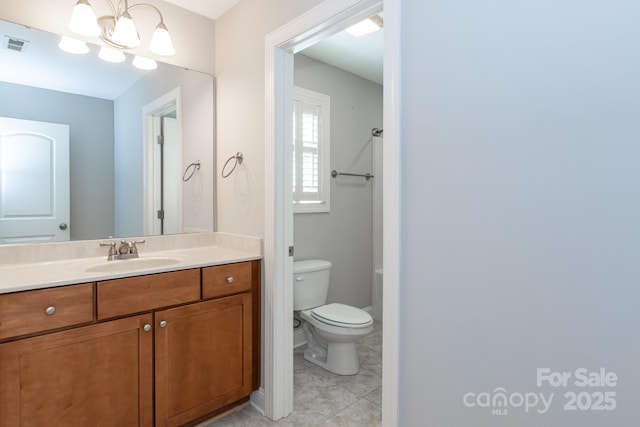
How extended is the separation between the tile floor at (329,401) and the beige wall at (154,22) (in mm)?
2099

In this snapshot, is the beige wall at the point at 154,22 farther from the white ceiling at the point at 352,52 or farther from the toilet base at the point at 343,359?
the toilet base at the point at 343,359

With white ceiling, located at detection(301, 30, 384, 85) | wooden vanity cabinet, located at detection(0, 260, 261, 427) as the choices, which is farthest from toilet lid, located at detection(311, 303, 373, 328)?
white ceiling, located at detection(301, 30, 384, 85)

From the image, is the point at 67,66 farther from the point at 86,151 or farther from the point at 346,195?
the point at 346,195

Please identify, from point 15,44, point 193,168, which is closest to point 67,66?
point 15,44

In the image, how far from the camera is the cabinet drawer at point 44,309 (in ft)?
3.80

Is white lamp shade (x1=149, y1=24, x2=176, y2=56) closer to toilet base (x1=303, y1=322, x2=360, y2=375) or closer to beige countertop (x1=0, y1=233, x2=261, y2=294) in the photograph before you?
beige countertop (x1=0, y1=233, x2=261, y2=294)

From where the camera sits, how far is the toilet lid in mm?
2180

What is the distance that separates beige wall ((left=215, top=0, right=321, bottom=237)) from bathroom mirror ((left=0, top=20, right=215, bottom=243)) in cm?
12

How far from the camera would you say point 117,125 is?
6.24 ft

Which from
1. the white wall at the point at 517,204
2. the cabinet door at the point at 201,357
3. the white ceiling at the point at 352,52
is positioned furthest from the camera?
the white ceiling at the point at 352,52

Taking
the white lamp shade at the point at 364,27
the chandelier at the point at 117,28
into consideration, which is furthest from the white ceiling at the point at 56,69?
the white lamp shade at the point at 364,27

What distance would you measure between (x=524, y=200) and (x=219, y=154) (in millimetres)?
1783

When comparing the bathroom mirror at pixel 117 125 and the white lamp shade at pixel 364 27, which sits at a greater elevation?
the white lamp shade at pixel 364 27

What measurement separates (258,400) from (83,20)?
213 centimetres
